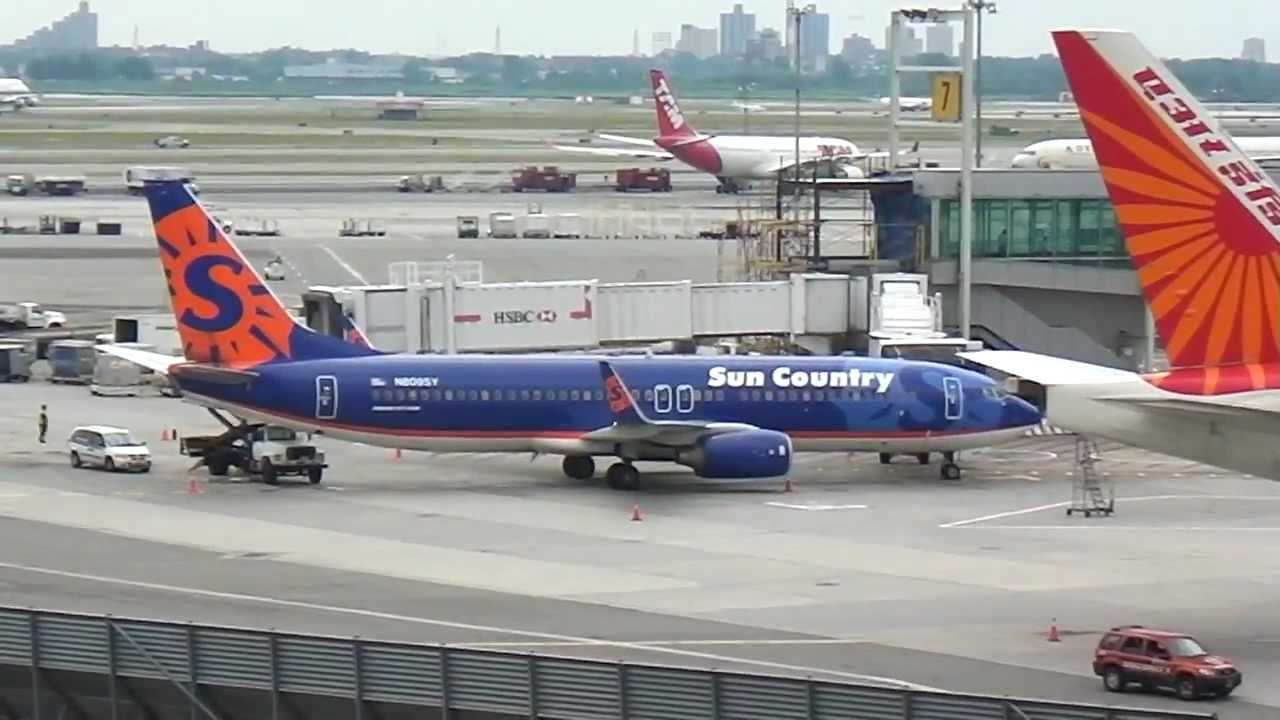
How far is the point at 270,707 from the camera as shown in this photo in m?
27.7

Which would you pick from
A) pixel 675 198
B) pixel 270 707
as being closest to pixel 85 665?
pixel 270 707

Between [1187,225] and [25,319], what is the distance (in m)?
63.5

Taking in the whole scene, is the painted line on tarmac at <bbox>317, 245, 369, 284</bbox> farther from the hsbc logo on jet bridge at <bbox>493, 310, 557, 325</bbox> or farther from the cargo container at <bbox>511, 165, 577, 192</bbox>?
the cargo container at <bbox>511, 165, 577, 192</bbox>

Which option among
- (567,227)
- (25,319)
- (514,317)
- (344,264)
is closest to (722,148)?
(567,227)

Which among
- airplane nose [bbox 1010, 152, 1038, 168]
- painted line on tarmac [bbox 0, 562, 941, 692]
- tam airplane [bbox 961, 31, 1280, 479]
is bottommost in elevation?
painted line on tarmac [bbox 0, 562, 941, 692]

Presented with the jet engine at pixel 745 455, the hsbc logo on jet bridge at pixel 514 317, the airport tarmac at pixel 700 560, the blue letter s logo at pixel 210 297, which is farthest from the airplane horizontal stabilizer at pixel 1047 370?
the hsbc logo on jet bridge at pixel 514 317

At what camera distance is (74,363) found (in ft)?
258

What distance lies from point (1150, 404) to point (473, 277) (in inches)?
1841

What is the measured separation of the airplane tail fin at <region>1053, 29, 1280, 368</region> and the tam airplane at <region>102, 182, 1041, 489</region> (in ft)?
81.4

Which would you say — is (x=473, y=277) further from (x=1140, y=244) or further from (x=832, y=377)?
(x=1140, y=244)

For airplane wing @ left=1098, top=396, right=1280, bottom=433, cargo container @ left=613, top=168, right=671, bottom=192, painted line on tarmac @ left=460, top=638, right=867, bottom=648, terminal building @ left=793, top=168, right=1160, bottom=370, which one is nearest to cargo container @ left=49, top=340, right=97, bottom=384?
terminal building @ left=793, top=168, right=1160, bottom=370

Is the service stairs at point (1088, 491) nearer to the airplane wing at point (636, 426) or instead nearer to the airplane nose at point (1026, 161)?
the airplane wing at point (636, 426)

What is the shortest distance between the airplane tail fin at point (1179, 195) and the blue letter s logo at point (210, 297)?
1155 inches

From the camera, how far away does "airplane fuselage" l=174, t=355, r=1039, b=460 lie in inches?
2302
